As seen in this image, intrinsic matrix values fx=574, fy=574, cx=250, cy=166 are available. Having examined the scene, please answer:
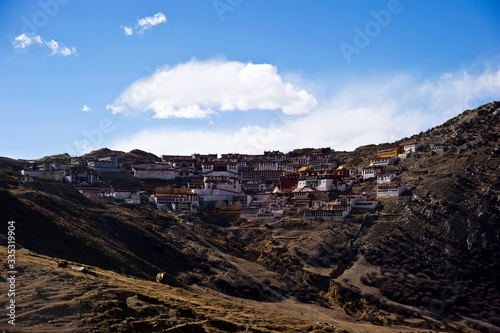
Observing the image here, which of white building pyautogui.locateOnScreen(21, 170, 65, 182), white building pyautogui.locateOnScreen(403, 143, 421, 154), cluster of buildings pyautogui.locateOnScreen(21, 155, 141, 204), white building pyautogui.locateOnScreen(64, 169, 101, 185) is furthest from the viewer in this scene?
white building pyautogui.locateOnScreen(403, 143, 421, 154)

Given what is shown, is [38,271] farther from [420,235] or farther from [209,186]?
[209,186]

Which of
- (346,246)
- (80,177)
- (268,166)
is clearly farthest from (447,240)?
(80,177)

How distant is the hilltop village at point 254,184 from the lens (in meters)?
78.0

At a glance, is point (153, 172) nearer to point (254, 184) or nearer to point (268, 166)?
point (254, 184)

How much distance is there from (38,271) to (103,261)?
17.3 metres

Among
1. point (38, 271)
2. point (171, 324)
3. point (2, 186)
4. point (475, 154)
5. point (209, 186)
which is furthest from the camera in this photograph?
point (209, 186)

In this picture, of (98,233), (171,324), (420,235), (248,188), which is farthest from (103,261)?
(248,188)

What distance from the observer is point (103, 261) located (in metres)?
45.5

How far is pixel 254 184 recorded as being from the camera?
97.1m

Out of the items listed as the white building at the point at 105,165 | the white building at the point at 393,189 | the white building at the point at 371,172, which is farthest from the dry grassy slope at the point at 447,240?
the white building at the point at 105,165

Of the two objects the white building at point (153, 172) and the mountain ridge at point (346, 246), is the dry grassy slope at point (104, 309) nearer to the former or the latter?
the mountain ridge at point (346, 246)

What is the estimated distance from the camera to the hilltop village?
78.0 meters
